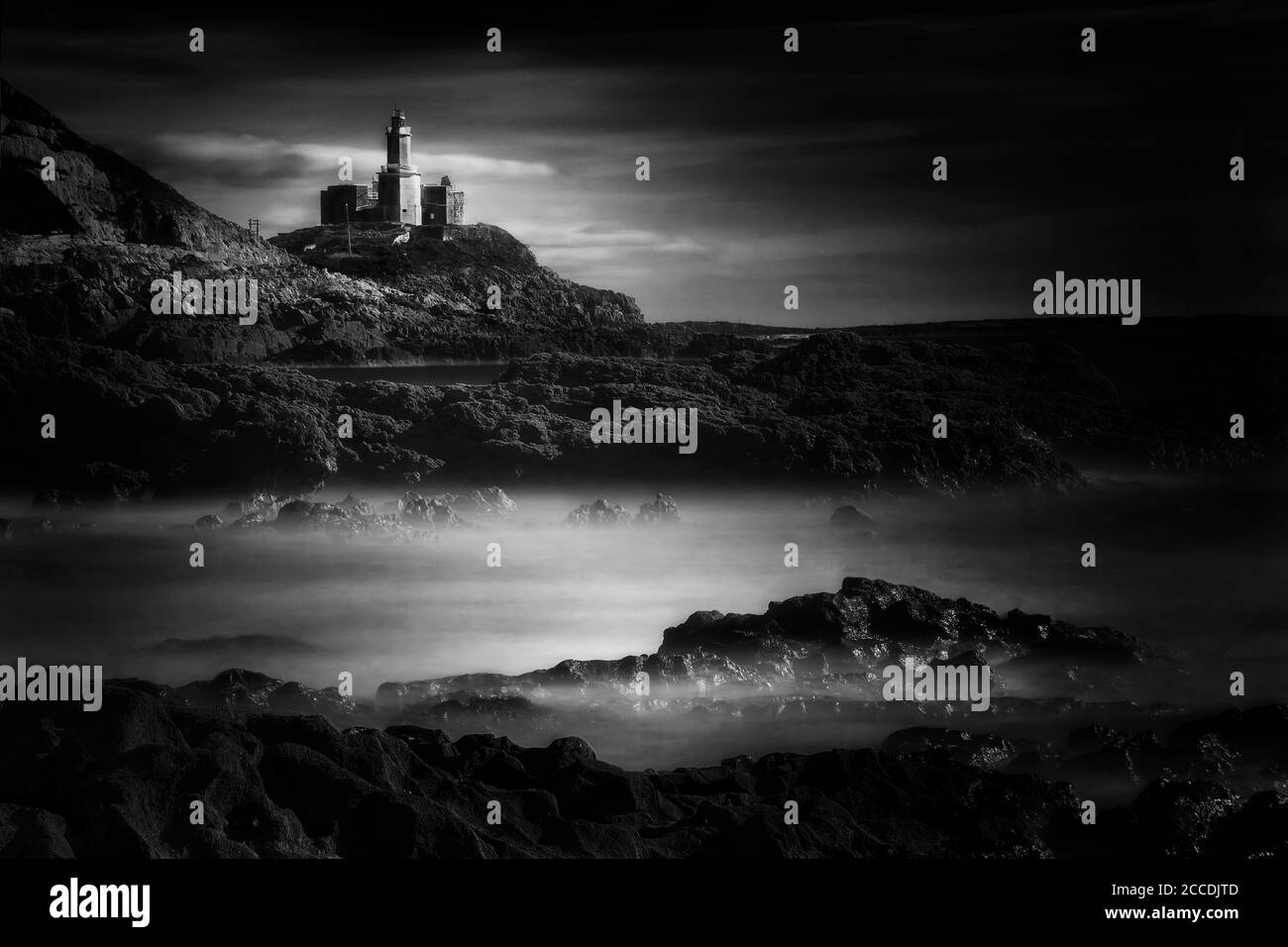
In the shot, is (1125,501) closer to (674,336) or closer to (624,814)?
(674,336)

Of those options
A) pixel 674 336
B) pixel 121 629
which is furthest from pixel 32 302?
pixel 674 336

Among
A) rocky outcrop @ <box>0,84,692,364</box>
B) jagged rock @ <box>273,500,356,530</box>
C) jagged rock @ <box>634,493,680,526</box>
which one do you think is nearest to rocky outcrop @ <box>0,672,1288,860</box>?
jagged rock @ <box>273,500,356,530</box>

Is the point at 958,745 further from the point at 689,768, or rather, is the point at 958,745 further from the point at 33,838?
the point at 33,838

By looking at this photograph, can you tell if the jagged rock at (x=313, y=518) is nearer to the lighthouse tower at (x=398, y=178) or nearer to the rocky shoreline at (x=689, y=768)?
the rocky shoreline at (x=689, y=768)

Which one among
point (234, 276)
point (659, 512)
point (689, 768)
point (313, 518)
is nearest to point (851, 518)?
point (659, 512)

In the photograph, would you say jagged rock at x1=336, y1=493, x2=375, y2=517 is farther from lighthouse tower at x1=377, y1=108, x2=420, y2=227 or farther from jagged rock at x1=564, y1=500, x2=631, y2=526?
lighthouse tower at x1=377, y1=108, x2=420, y2=227

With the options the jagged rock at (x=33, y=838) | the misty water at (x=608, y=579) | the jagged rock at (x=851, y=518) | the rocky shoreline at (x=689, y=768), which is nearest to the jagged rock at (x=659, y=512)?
the misty water at (x=608, y=579)
